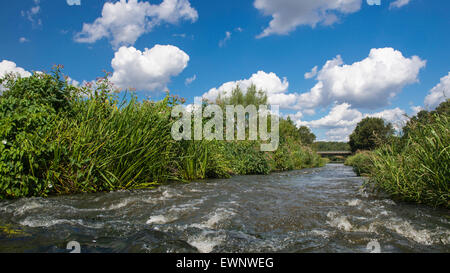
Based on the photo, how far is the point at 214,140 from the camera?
8.67 meters

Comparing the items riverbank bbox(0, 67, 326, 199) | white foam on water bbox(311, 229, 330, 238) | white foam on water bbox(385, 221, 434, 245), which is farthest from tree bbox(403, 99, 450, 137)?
riverbank bbox(0, 67, 326, 199)

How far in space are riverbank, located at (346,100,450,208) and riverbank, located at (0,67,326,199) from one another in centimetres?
475

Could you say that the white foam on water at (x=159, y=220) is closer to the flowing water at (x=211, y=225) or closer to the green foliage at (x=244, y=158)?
the flowing water at (x=211, y=225)

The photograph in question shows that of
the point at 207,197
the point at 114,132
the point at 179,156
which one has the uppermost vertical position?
the point at 114,132

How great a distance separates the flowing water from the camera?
2367 millimetres

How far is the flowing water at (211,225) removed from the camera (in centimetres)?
237

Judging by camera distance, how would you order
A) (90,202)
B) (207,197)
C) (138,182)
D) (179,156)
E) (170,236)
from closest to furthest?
(170,236) < (90,202) < (207,197) < (138,182) < (179,156)

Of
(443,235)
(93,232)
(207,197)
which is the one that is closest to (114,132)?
(207,197)

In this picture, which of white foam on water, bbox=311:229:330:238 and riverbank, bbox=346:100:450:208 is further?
riverbank, bbox=346:100:450:208

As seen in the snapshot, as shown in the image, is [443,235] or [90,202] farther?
[90,202]

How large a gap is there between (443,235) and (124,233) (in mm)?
3441

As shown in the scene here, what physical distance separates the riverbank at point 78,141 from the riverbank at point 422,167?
15.6 feet

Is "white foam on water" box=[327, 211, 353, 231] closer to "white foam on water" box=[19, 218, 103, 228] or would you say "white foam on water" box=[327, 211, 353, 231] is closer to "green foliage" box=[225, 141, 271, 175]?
"white foam on water" box=[19, 218, 103, 228]

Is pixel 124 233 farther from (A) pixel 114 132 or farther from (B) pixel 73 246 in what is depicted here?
(A) pixel 114 132
